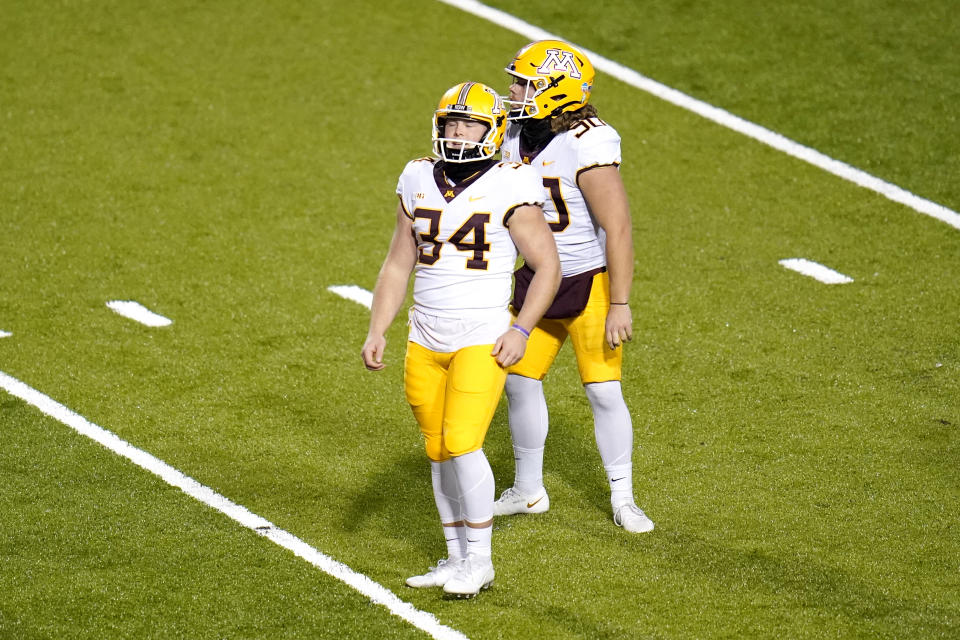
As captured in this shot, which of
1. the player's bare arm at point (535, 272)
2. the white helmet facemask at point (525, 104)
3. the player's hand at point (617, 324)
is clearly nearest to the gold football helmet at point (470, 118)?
the player's bare arm at point (535, 272)

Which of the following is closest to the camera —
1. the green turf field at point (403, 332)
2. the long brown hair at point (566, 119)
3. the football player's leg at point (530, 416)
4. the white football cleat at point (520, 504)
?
the green turf field at point (403, 332)

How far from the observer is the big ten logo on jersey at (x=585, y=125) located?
4.90 m

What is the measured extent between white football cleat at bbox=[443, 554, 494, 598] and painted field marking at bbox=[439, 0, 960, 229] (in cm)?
566

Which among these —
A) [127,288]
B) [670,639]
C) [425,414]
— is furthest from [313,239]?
[670,639]

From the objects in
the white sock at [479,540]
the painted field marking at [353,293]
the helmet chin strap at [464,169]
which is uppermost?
the helmet chin strap at [464,169]

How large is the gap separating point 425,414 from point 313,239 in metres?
4.43

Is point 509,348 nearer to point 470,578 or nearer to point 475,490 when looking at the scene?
point 475,490

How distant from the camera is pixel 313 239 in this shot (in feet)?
28.5

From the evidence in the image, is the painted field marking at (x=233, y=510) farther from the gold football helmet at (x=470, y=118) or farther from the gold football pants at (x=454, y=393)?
the gold football helmet at (x=470, y=118)

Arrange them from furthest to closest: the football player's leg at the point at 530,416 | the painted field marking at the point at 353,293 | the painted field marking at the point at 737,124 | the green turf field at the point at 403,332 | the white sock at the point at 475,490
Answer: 1. the painted field marking at the point at 737,124
2. the painted field marking at the point at 353,293
3. the football player's leg at the point at 530,416
4. the green turf field at the point at 403,332
5. the white sock at the point at 475,490

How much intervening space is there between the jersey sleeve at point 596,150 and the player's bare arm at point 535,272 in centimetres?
57

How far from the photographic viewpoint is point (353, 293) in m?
7.95

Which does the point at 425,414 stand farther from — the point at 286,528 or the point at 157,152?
the point at 157,152

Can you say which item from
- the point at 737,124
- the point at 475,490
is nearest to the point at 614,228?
the point at 475,490
